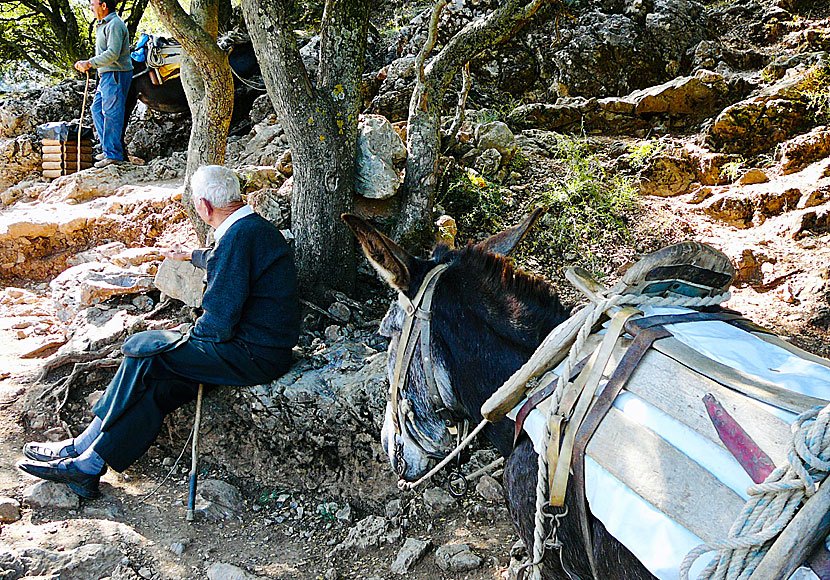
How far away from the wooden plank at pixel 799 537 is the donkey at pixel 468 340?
807 mm

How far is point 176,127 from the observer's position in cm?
871

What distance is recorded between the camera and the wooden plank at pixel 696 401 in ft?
4.42

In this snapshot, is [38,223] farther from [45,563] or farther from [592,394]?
[592,394]

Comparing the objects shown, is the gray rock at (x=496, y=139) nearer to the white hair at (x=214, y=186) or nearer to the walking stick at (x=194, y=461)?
the white hair at (x=214, y=186)

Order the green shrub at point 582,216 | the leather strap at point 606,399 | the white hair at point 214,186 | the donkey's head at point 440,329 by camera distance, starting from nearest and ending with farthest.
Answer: the leather strap at point 606,399
the donkey's head at point 440,329
the white hair at point 214,186
the green shrub at point 582,216

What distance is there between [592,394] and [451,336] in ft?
2.41

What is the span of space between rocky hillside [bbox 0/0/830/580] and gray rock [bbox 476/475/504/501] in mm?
14

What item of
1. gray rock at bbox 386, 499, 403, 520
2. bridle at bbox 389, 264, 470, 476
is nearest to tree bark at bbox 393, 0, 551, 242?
gray rock at bbox 386, 499, 403, 520

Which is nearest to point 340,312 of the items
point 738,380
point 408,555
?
point 408,555

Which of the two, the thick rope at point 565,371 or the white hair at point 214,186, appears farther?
the white hair at point 214,186

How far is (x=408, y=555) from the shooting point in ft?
10.4

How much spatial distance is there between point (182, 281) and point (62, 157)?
16.5 feet

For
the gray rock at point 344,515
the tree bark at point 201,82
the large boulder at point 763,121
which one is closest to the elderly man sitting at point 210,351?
the gray rock at point 344,515

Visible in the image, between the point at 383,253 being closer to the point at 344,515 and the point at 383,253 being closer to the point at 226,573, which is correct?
the point at 226,573
